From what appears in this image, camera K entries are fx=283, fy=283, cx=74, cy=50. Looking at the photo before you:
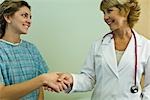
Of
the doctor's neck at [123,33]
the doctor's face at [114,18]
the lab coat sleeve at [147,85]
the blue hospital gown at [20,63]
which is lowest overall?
the lab coat sleeve at [147,85]

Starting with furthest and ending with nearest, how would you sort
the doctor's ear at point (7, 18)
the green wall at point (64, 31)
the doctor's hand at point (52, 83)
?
the green wall at point (64, 31) → the doctor's ear at point (7, 18) → the doctor's hand at point (52, 83)

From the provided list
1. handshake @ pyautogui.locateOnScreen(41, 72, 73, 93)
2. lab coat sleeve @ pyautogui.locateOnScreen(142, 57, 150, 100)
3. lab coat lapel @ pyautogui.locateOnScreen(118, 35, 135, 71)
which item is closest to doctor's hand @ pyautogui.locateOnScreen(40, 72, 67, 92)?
handshake @ pyautogui.locateOnScreen(41, 72, 73, 93)

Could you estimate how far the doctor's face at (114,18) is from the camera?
169 cm

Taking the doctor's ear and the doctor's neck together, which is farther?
the doctor's ear

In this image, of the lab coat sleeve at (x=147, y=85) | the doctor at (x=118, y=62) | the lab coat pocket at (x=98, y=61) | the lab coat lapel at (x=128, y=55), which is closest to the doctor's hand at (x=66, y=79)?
the doctor at (x=118, y=62)

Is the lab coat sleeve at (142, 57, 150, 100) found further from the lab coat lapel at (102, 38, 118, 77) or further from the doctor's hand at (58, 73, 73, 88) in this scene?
the doctor's hand at (58, 73, 73, 88)

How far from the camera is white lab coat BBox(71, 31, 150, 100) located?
63.8 inches

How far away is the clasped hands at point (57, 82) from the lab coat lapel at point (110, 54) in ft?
0.84

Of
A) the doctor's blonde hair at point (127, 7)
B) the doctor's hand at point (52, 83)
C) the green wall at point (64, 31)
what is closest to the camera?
the doctor's hand at point (52, 83)

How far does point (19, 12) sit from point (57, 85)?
0.55 metres

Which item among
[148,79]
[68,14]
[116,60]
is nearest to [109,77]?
[116,60]

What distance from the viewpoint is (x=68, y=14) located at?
2.10 meters

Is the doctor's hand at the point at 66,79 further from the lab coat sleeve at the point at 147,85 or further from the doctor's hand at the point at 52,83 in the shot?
the lab coat sleeve at the point at 147,85

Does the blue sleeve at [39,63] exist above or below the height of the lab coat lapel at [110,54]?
below
